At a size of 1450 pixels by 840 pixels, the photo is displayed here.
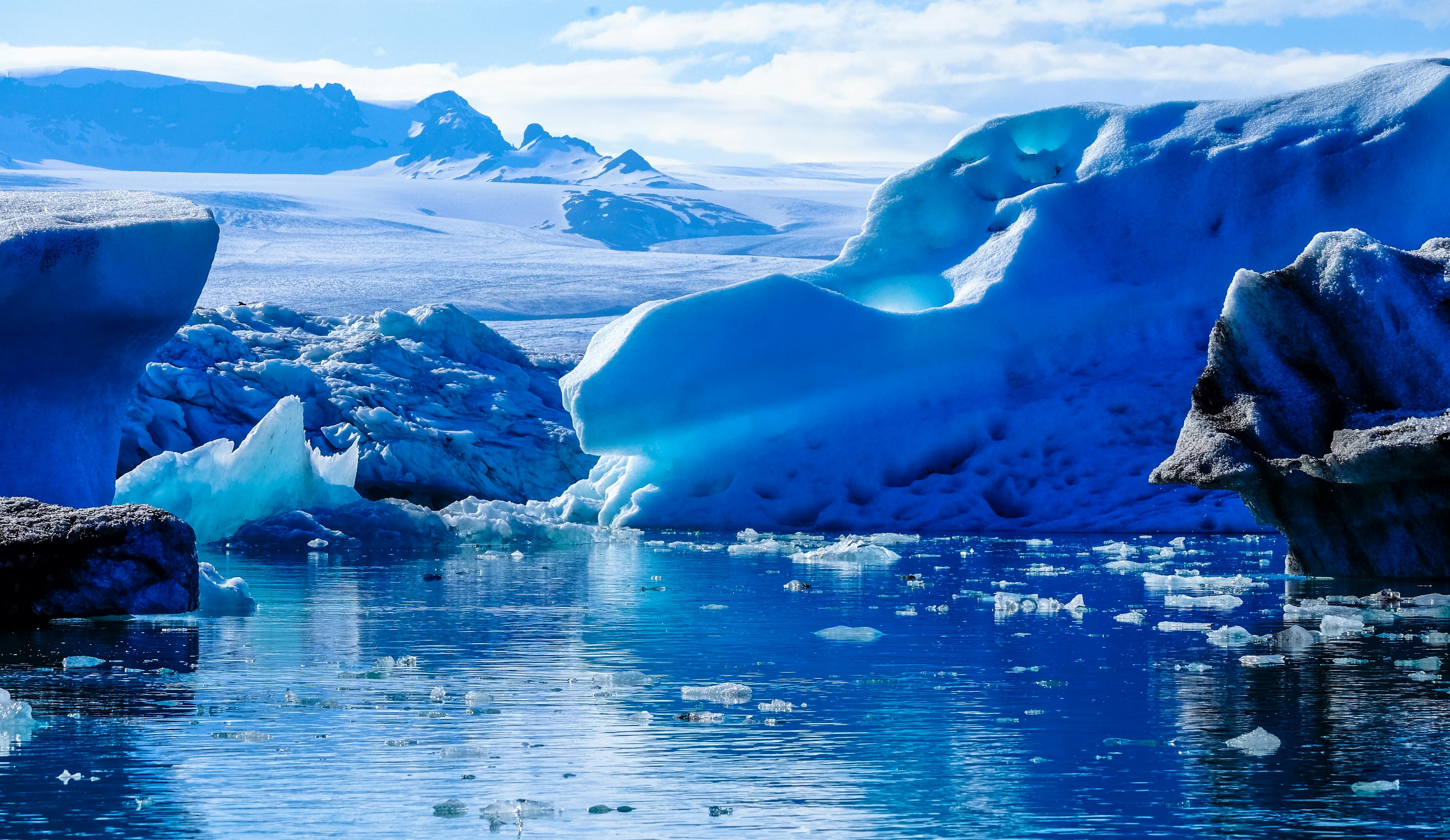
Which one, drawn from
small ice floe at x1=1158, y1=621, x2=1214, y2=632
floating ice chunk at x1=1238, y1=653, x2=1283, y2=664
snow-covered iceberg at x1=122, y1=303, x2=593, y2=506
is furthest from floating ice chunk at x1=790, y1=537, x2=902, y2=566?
snow-covered iceberg at x1=122, y1=303, x2=593, y2=506

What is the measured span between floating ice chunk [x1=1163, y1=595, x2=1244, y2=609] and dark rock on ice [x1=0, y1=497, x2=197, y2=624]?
396 cm

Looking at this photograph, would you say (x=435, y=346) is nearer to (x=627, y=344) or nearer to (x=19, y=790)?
(x=627, y=344)

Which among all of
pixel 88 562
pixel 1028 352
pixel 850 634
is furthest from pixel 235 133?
pixel 850 634

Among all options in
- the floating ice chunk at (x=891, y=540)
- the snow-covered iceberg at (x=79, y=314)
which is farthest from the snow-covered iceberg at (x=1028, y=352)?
the snow-covered iceberg at (x=79, y=314)

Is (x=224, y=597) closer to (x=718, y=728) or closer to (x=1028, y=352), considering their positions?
(x=718, y=728)

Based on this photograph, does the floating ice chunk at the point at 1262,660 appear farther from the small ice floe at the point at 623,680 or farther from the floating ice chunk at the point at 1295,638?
the small ice floe at the point at 623,680

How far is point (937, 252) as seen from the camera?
48.9 feet

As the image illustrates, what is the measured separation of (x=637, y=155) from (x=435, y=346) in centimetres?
5958

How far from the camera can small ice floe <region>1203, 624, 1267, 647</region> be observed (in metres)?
5.18

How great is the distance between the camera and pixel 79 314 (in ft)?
31.0

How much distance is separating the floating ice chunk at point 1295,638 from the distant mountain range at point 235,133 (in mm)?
78758

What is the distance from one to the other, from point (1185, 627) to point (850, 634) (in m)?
1.21

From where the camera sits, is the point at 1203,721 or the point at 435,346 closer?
the point at 1203,721

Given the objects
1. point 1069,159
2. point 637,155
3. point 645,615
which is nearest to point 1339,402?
point 645,615
